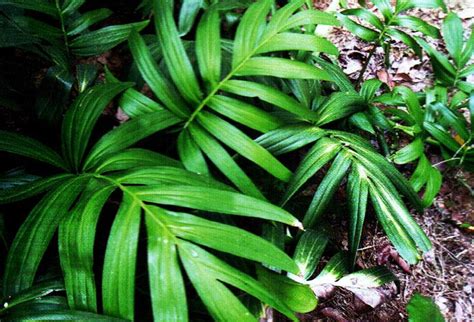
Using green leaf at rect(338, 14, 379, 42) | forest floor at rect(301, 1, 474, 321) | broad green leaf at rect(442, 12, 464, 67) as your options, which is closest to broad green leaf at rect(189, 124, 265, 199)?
forest floor at rect(301, 1, 474, 321)

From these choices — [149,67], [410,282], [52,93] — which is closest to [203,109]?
[149,67]

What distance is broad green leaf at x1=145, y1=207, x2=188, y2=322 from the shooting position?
2.86 feet

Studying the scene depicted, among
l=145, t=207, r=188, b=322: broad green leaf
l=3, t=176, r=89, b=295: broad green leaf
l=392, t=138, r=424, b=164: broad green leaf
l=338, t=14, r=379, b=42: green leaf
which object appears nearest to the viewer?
l=145, t=207, r=188, b=322: broad green leaf

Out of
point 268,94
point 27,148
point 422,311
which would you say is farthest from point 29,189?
point 422,311

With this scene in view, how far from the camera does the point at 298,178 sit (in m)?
1.24

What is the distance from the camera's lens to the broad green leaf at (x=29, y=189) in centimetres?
106

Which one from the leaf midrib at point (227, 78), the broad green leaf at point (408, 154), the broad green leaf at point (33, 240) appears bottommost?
the broad green leaf at point (408, 154)

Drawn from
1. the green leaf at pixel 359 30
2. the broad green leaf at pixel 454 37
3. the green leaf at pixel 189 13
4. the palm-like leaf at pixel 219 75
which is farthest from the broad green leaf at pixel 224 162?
the broad green leaf at pixel 454 37

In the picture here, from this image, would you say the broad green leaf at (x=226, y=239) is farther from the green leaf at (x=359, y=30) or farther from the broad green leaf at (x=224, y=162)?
the green leaf at (x=359, y=30)

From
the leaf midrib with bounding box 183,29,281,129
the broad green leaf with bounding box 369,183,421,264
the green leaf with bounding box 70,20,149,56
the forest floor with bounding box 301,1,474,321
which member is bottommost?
the forest floor with bounding box 301,1,474,321

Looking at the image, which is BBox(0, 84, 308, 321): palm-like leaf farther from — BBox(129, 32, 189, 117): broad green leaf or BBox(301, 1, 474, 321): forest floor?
BBox(301, 1, 474, 321): forest floor

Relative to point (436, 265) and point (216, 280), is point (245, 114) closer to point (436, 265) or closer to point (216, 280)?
point (216, 280)

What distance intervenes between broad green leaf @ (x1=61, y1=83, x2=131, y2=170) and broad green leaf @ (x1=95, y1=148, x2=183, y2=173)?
102 mm

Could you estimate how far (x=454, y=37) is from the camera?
186 cm
